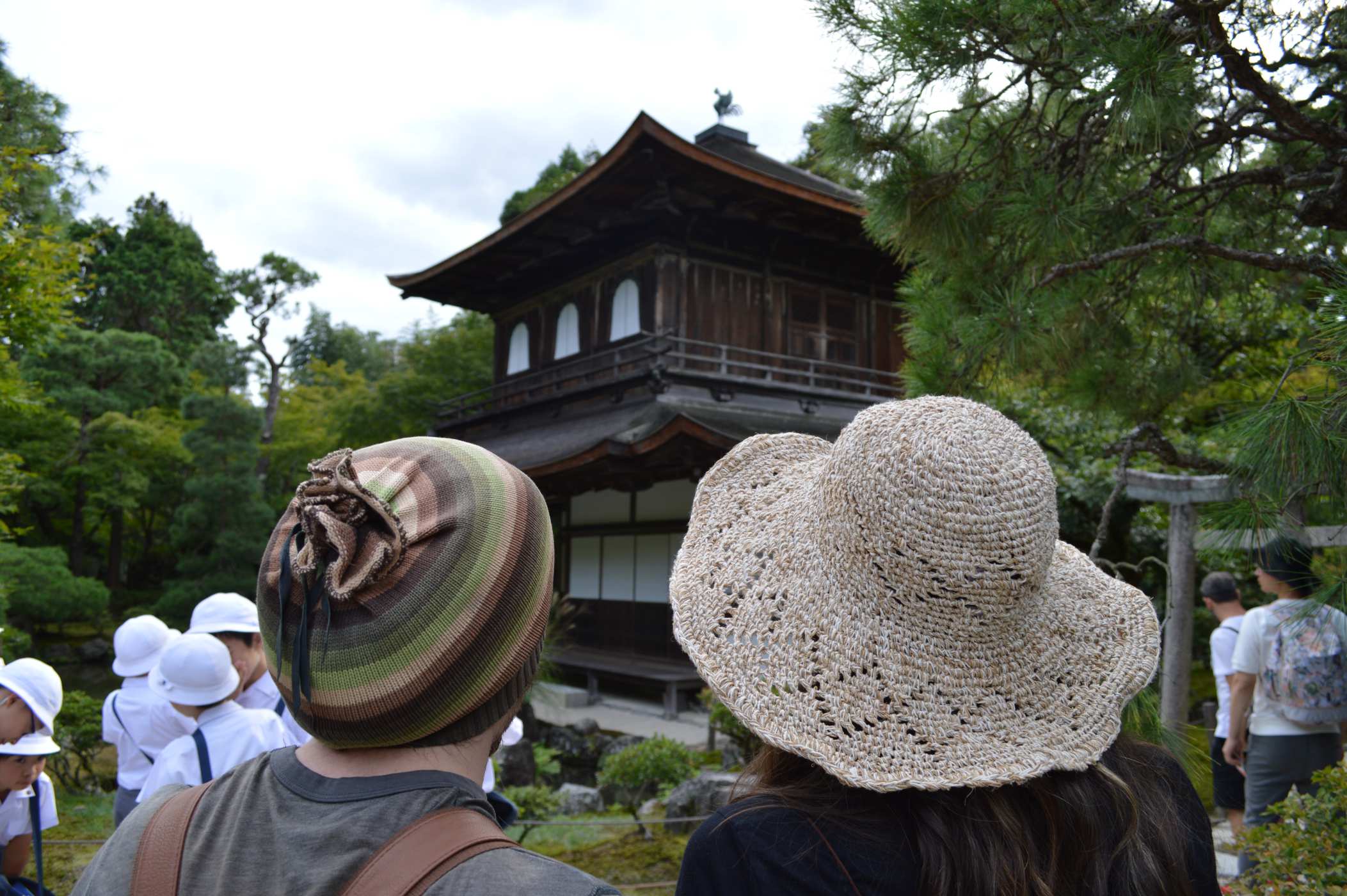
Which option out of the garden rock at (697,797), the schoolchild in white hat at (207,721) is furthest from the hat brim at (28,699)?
the garden rock at (697,797)

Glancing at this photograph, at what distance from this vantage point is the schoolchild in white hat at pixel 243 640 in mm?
3004

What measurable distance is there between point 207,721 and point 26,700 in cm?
53

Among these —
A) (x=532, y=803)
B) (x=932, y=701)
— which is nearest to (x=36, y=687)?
(x=932, y=701)

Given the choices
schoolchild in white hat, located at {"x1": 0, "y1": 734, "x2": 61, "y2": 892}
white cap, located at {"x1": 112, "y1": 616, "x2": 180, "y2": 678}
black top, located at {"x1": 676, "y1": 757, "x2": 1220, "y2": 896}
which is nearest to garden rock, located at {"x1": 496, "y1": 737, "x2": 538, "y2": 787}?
white cap, located at {"x1": 112, "y1": 616, "x2": 180, "y2": 678}

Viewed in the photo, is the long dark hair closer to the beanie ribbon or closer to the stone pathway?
the beanie ribbon

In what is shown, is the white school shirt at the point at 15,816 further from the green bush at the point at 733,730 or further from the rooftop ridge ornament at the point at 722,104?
the rooftop ridge ornament at the point at 722,104

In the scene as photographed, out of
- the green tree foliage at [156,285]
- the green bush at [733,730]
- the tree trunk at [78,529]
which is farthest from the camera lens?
the green tree foliage at [156,285]

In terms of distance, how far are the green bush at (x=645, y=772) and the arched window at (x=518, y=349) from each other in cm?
856

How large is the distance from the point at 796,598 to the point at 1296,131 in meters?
2.17

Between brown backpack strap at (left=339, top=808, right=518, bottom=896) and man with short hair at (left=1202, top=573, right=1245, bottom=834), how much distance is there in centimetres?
414

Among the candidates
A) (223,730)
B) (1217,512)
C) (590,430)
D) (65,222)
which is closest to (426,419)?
(590,430)

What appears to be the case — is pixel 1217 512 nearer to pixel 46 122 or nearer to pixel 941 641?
pixel 941 641

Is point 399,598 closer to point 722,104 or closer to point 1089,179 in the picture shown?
point 1089,179

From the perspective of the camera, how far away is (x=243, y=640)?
3059 mm
